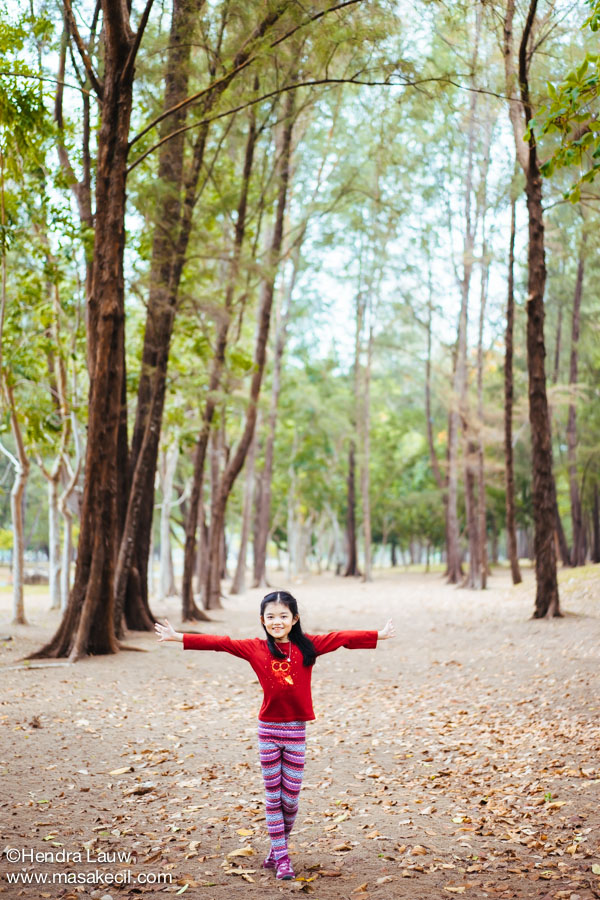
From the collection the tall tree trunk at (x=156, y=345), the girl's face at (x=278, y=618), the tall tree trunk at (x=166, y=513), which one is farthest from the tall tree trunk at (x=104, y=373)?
the tall tree trunk at (x=166, y=513)

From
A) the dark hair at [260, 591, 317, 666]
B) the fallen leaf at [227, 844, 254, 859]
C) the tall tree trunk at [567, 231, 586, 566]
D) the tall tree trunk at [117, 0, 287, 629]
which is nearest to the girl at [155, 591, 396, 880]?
the dark hair at [260, 591, 317, 666]

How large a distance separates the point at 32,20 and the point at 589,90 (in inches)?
316

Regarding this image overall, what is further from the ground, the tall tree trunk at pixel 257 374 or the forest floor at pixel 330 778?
the tall tree trunk at pixel 257 374

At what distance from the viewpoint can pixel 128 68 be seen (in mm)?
9430

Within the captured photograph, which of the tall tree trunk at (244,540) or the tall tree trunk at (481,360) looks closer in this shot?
the tall tree trunk at (481,360)

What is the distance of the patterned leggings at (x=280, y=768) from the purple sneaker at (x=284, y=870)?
29 mm

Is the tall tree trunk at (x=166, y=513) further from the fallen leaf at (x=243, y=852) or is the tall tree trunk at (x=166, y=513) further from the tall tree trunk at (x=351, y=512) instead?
the fallen leaf at (x=243, y=852)

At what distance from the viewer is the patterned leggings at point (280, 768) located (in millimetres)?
3891

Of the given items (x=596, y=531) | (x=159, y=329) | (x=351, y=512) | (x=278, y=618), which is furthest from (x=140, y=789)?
(x=351, y=512)

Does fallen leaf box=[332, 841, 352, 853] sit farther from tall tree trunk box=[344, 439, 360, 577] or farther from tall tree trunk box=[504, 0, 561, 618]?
tall tree trunk box=[344, 439, 360, 577]

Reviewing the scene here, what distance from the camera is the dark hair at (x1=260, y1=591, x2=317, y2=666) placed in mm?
3930

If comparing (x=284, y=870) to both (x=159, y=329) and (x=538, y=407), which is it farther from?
(x=538, y=407)

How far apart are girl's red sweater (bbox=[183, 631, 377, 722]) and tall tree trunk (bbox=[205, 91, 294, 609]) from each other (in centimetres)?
1256

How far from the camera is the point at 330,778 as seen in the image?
571 cm
